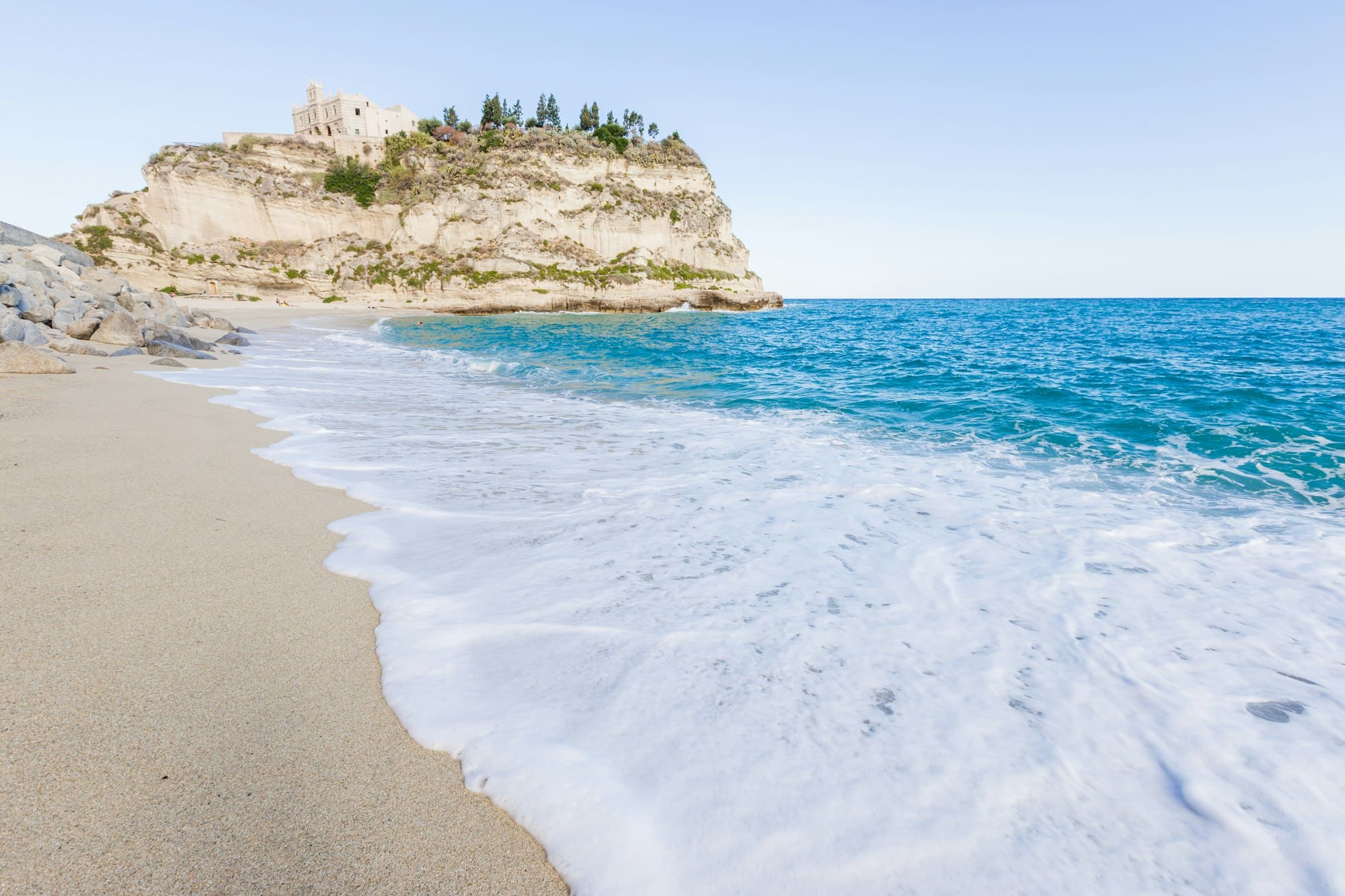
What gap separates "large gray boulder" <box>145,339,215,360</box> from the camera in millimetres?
12383

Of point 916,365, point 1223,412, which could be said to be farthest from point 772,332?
point 1223,412

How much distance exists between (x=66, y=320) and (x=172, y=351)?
1765 millimetres

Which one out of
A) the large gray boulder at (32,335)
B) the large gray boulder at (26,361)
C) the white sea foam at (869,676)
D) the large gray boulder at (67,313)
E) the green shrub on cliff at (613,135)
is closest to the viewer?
the white sea foam at (869,676)

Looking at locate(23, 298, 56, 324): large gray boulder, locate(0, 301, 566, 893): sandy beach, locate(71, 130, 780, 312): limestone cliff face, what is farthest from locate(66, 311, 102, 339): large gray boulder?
locate(71, 130, 780, 312): limestone cliff face

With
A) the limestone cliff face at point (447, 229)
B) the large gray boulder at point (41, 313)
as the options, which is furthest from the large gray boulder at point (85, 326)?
the limestone cliff face at point (447, 229)

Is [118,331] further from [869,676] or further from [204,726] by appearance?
[869,676]

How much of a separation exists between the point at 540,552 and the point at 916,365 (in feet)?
48.8

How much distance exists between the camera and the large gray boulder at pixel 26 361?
7.95 metres

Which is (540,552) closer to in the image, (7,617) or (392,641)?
(392,641)

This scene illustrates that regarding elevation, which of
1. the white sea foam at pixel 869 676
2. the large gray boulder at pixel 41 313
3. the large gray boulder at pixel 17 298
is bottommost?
the white sea foam at pixel 869 676

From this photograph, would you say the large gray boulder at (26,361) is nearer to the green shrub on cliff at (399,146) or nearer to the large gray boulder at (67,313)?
the large gray boulder at (67,313)

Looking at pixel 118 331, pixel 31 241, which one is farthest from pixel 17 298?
pixel 31 241

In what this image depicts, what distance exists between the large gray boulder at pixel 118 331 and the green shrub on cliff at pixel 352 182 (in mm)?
55196

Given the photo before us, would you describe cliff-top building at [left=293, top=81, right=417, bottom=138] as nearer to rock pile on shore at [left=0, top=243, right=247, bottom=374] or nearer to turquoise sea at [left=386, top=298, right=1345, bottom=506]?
turquoise sea at [left=386, top=298, right=1345, bottom=506]
